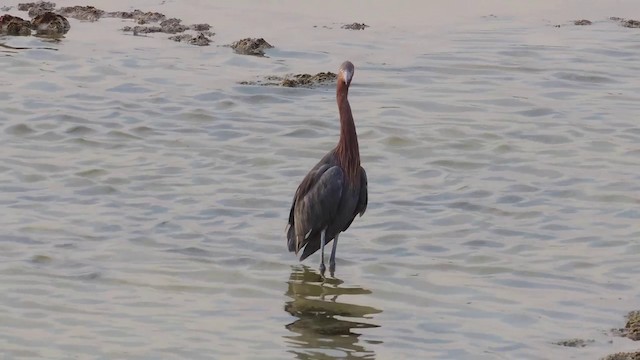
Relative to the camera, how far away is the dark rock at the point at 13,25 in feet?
63.5

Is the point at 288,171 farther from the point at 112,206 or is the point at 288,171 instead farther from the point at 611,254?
the point at 611,254

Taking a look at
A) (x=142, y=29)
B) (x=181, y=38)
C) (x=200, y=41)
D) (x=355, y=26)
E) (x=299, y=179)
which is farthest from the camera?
(x=355, y=26)

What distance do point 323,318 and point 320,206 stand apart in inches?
49.6

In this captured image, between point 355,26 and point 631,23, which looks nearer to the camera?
point 355,26

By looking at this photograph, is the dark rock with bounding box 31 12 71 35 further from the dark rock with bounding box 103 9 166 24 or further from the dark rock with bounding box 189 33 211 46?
the dark rock with bounding box 189 33 211 46

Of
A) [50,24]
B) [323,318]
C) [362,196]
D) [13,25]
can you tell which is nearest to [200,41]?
[50,24]

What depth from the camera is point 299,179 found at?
45.3 ft

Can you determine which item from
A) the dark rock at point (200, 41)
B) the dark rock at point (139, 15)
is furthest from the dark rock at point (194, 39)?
the dark rock at point (139, 15)

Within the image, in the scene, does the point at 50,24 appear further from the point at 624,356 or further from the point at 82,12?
the point at 624,356

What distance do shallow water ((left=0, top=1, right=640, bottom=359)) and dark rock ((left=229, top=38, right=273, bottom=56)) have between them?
0.19 m

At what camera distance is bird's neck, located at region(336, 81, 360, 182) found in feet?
36.9

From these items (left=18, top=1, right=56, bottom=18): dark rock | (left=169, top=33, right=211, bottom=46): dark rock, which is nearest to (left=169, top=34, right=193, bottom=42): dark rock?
(left=169, top=33, right=211, bottom=46): dark rock

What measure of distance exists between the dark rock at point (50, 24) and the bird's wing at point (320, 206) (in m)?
9.40

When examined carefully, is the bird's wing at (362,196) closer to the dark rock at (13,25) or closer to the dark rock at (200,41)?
the dark rock at (200,41)
